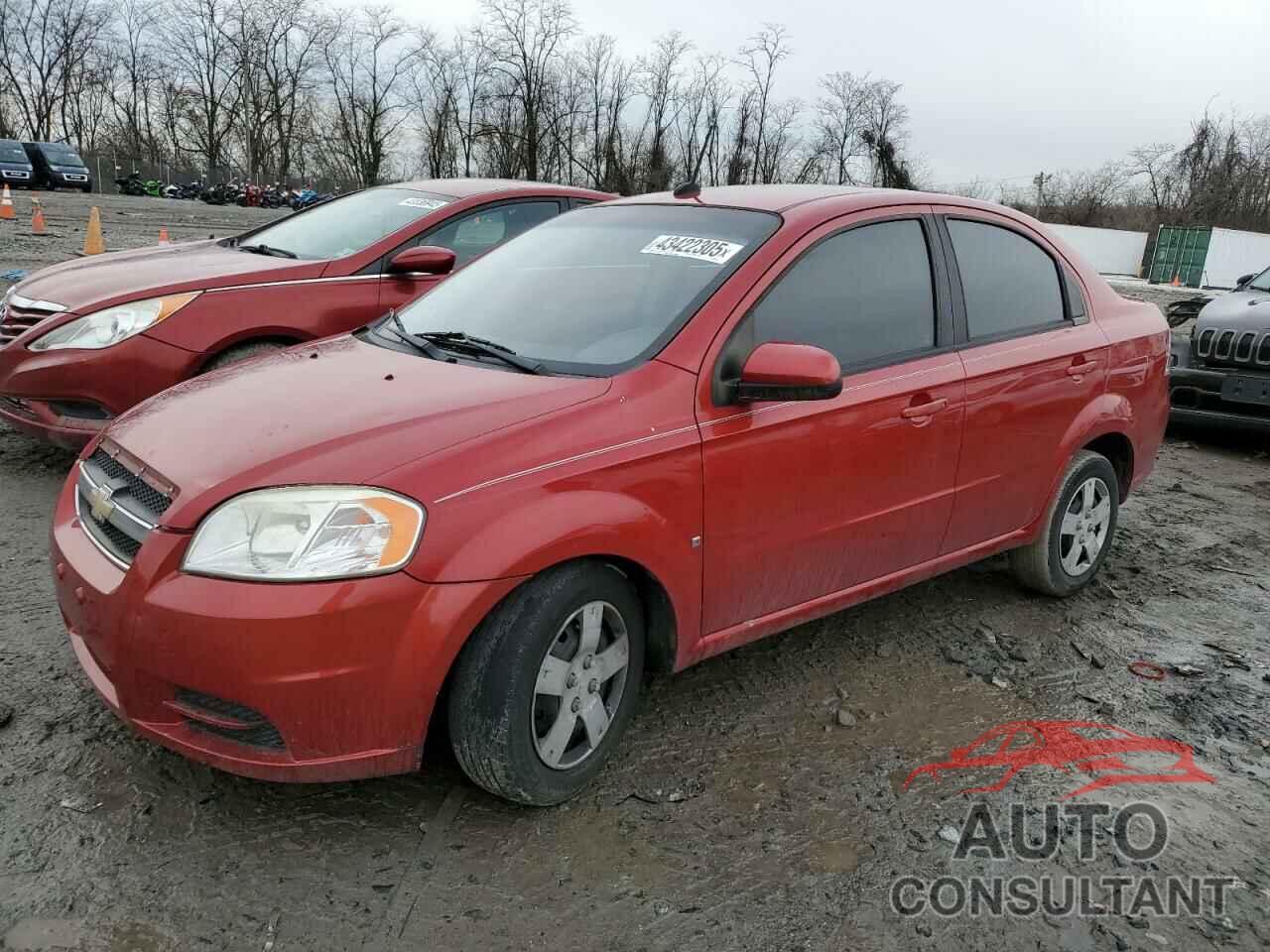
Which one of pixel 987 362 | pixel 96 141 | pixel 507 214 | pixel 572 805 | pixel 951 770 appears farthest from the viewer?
pixel 96 141

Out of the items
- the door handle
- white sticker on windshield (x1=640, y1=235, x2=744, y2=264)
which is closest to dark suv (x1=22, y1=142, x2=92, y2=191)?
white sticker on windshield (x1=640, y1=235, x2=744, y2=264)

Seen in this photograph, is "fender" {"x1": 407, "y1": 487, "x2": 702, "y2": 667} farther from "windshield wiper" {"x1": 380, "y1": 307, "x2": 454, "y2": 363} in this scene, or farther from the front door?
"windshield wiper" {"x1": 380, "y1": 307, "x2": 454, "y2": 363}

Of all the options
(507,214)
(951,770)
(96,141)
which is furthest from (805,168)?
(951,770)

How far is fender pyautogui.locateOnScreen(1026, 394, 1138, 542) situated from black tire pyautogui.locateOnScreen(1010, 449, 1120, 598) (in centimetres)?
5

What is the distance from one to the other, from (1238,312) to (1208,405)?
2.26 feet

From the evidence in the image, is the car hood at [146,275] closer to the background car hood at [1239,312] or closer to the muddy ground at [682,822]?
the muddy ground at [682,822]

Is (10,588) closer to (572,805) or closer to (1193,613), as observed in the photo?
(572,805)

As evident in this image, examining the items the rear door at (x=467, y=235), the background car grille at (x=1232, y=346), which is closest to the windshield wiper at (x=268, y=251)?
the rear door at (x=467, y=235)

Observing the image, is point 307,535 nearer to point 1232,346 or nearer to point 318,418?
point 318,418

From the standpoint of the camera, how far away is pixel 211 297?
480 centimetres

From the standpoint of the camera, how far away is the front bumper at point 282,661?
225 centimetres

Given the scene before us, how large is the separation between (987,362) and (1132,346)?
113cm

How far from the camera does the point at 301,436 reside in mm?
2531

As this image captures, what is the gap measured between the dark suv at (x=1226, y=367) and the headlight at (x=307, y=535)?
20.5 feet
